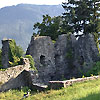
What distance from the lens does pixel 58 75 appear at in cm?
2330

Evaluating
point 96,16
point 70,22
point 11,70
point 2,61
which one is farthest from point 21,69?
point 96,16

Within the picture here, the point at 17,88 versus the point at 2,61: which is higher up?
the point at 2,61

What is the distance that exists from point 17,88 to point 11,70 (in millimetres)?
1702

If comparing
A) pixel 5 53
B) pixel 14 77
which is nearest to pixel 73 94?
pixel 14 77

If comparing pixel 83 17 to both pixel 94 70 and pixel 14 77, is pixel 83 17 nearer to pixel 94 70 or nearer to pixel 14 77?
pixel 94 70

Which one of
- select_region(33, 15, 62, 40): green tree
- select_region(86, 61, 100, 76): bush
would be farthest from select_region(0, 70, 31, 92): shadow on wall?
select_region(33, 15, 62, 40): green tree

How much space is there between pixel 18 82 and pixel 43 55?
21.0ft

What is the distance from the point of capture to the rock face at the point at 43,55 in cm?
2206

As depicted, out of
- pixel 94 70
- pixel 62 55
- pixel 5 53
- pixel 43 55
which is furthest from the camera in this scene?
pixel 62 55

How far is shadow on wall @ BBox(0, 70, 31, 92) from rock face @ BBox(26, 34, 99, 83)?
14.1 ft

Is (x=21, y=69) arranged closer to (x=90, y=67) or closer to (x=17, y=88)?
(x=17, y=88)

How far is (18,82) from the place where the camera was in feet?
55.9

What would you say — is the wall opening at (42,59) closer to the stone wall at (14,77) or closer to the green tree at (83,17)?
the stone wall at (14,77)

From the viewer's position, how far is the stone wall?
51.3 feet
